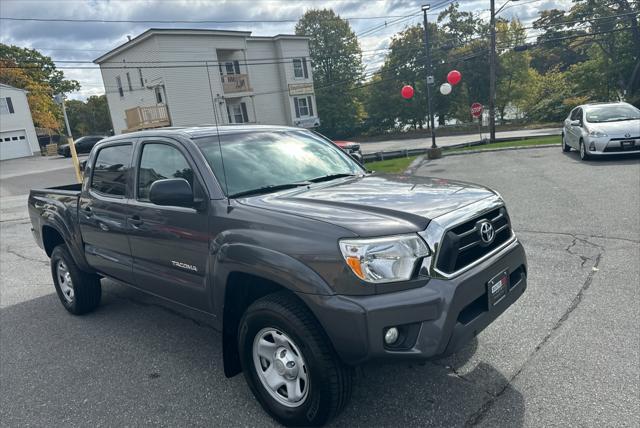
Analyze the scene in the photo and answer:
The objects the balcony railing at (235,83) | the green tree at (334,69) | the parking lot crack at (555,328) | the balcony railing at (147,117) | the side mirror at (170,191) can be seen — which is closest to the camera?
the parking lot crack at (555,328)

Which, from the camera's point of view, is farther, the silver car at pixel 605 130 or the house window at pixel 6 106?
the house window at pixel 6 106

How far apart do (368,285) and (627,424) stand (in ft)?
5.57

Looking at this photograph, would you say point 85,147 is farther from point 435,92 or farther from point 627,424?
point 627,424

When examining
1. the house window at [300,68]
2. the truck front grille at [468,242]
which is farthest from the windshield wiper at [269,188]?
the house window at [300,68]

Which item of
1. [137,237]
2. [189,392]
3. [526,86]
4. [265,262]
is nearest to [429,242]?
[265,262]

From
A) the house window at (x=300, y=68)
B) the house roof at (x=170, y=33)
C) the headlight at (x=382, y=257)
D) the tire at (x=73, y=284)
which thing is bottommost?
the tire at (x=73, y=284)

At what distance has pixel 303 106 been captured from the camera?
128ft

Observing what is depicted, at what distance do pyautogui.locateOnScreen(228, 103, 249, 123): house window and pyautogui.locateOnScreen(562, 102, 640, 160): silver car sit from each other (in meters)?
24.8

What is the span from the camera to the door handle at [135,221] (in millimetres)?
3818

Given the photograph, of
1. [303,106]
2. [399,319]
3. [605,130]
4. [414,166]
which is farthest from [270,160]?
[303,106]

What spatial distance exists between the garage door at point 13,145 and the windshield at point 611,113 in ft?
147

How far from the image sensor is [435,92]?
45.5 metres

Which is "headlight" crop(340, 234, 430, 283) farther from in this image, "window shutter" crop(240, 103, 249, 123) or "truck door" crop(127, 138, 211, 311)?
"window shutter" crop(240, 103, 249, 123)

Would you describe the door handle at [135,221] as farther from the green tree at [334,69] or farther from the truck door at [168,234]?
the green tree at [334,69]
